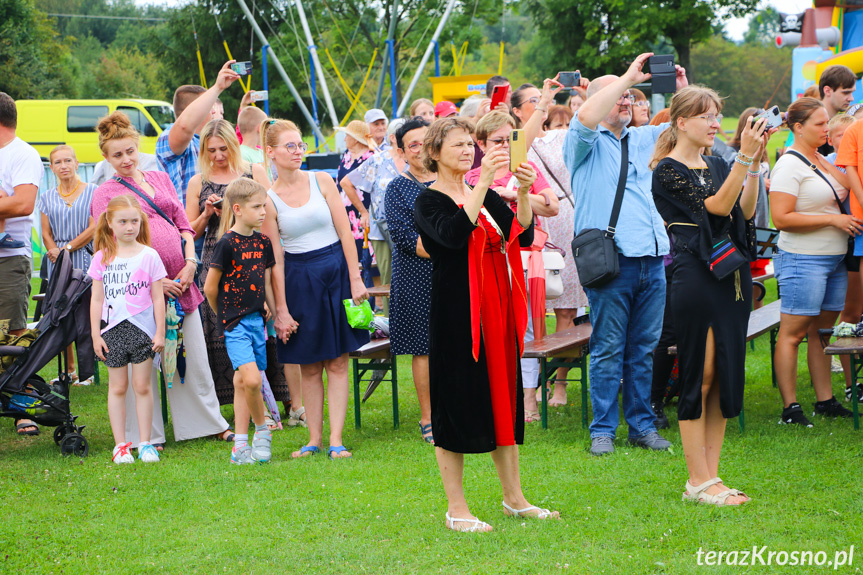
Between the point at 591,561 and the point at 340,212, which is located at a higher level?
the point at 340,212

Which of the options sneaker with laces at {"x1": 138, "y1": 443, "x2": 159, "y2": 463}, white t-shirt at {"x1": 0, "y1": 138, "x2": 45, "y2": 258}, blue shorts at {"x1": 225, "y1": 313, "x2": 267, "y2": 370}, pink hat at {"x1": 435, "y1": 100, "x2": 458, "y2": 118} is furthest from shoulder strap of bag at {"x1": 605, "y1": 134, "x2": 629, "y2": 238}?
pink hat at {"x1": 435, "y1": 100, "x2": 458, "y2": 118}

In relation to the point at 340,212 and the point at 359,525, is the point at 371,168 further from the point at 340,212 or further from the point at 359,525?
the point at 359,525

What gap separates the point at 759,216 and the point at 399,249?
199 inches

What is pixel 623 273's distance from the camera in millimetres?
5531

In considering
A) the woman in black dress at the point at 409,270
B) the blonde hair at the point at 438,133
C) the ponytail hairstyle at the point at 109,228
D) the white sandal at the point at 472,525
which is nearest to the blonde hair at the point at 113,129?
the ponytail hairstyle at the point at 109,228

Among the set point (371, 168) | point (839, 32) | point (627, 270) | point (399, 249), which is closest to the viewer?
point (627, 270)

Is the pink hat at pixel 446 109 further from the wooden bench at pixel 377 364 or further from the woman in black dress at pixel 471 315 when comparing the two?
the woman in black dress at pixel 471 315

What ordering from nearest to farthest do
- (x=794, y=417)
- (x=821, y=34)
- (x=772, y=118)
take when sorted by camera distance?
(x=772, y=118) < (x=794, y=417) < (x=821, y=34)

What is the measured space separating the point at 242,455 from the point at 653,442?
8.32ft

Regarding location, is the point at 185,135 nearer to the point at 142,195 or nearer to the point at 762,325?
the point at 142,195

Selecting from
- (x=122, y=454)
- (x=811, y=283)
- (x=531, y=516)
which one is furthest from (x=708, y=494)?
(x=122, y=454)

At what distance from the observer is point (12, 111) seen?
652 centimetres

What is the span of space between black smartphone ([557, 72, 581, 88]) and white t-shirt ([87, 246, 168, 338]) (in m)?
2.87

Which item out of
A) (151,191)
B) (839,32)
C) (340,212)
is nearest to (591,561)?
(340,212)
